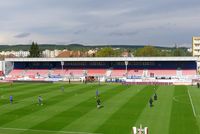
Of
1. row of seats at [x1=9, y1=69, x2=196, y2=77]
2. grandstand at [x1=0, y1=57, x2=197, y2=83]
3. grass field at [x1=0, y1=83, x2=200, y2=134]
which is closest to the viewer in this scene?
grass field at [x1=0, y1=83, x2=200, y2=134]

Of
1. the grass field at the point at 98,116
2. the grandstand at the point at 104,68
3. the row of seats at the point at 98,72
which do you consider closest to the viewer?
the grass field at the point at 98,116

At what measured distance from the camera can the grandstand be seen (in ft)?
282

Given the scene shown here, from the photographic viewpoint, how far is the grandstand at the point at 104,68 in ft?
282

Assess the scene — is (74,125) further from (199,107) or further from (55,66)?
(55,66)

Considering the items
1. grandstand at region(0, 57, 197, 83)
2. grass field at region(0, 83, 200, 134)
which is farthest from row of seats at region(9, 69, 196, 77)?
grass field at region(0, 83, 200, 134)

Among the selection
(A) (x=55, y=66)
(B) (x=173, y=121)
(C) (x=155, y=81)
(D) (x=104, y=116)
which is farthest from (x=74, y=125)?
(A) (x=55, y=66)

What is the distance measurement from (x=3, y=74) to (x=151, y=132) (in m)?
82.0

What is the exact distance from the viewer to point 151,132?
27062 mm

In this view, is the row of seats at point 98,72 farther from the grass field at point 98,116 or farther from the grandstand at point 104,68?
the grass field at point 98,116

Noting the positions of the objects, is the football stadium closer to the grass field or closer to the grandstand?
the grass field

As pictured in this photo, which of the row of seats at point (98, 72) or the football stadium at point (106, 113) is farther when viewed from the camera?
the row of seats at point (98, 72)

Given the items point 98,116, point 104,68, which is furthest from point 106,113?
point 104,68

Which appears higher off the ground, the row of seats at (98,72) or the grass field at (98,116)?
the row of seats at (98,72)

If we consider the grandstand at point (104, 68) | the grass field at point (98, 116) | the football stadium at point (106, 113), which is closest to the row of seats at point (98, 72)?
the grandstand at point (104, 68)
